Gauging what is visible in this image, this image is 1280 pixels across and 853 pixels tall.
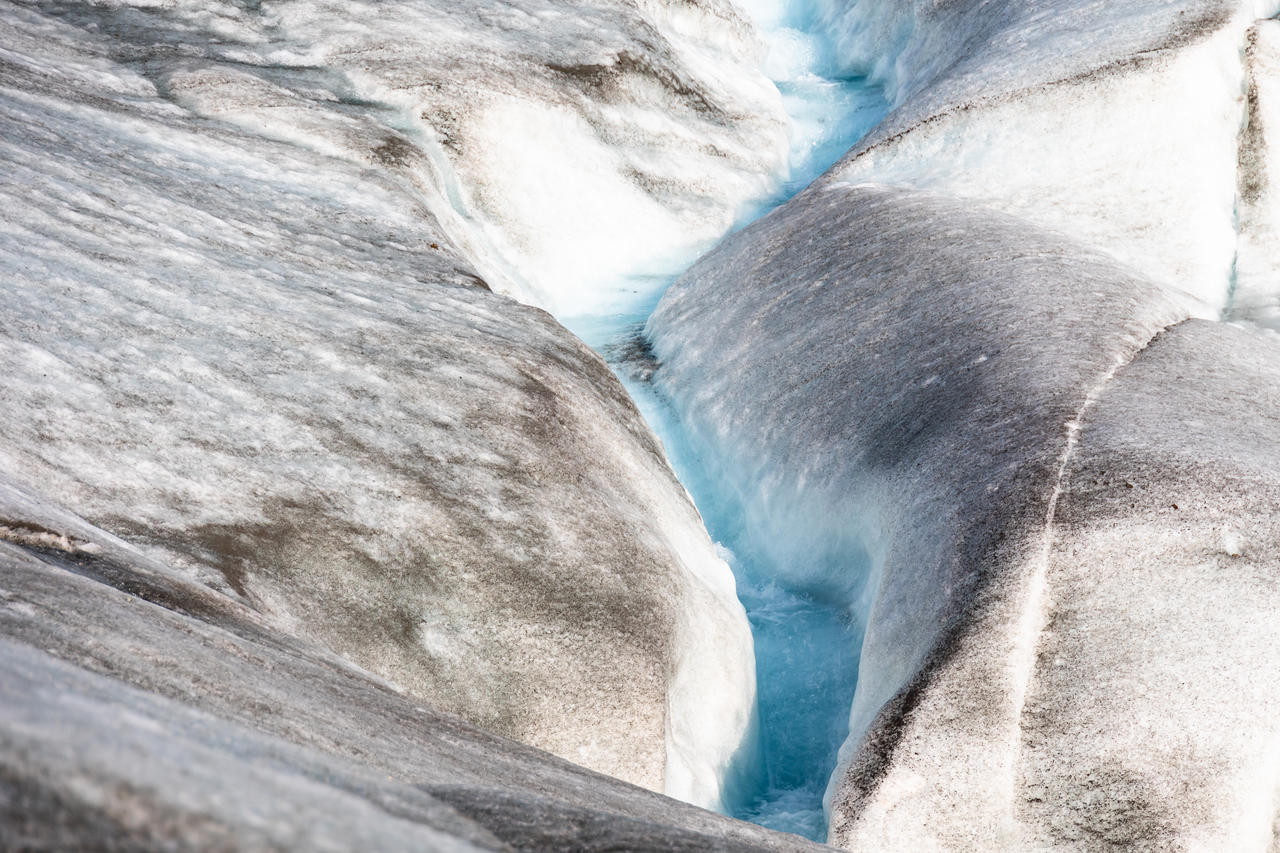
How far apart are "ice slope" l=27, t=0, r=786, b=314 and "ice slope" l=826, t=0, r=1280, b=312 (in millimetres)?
2742

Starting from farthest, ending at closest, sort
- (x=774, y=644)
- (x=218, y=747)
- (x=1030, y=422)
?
(x=774, y=644) < (x=1030, y=422) < (x=218, y=747)

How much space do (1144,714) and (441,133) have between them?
910cm

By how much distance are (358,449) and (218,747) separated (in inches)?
143

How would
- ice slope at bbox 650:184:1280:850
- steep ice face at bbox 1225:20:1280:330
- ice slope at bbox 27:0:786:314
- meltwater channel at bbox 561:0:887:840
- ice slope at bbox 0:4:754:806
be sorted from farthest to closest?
1. ice slope at bbox 27:0:786:314
2. steep ice face at bbox 1225:20:1280:330
3. meltwater channel at bbox 561:0:887:840
4. ice slope at bbox 650:184:1280:850
5. ice slope at bbox 0:4:754:806

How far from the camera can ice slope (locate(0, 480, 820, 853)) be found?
4.15ft

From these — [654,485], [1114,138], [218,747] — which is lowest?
[654,485]

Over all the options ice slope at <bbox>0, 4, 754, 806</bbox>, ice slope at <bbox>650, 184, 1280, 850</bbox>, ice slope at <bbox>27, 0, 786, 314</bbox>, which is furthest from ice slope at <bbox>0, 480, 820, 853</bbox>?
ice slope at <bbox>27, 0, 786, 314</bbox>

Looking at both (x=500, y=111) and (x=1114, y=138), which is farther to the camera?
(x=500, y=111)

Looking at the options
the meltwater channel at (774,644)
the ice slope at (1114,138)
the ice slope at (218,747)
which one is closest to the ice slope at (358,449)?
the meltwater channel at (774,644)

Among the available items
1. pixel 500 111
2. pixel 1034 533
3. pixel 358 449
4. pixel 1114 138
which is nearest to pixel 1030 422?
pixel 1034 533

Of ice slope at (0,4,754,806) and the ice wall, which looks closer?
ice slope at (0,4,754,806)

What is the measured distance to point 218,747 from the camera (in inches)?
68.4

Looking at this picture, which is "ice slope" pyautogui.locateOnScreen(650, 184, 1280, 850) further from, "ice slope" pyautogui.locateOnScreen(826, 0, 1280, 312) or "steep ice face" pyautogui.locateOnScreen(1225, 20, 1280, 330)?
"steep ice face" pyautogui.locateOnScreen(1225, 20, 1280, 330)

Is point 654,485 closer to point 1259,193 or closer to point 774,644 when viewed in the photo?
point 774,644
